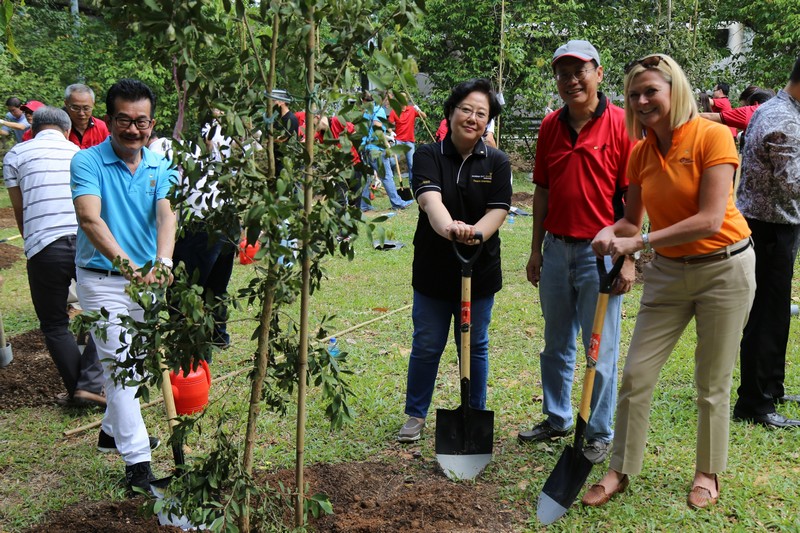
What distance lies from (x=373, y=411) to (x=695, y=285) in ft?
7.70

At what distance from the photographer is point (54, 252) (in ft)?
16.5

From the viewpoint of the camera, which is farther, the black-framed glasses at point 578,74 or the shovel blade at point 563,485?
the black-framed glasses at point 578,74

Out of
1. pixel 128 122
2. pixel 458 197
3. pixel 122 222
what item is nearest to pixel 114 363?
pixel 122 222

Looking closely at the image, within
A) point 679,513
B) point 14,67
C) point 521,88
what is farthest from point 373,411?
point 14,67

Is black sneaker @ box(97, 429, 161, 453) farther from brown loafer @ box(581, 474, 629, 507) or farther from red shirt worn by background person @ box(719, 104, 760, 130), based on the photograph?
red shirt worn by background person @ box(719, 104, 760, 130)

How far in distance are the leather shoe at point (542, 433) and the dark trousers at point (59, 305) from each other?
2943 millimetres

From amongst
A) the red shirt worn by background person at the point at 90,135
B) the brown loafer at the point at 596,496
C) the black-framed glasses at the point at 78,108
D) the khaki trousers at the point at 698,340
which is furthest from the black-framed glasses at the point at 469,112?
the red shirt worn by background person at the point at 90,135

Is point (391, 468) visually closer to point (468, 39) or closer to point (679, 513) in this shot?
point (679, 513)

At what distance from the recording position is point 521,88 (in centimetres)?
1792

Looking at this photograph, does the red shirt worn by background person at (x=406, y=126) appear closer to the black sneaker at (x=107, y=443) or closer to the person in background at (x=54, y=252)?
the person in background at (x=54, y=252)

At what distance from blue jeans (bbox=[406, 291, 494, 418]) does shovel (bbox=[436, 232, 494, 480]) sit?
201mm

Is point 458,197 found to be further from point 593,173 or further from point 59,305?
point 59,305

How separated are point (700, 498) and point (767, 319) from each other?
1.41 m

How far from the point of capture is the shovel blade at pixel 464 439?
13.4 ft
